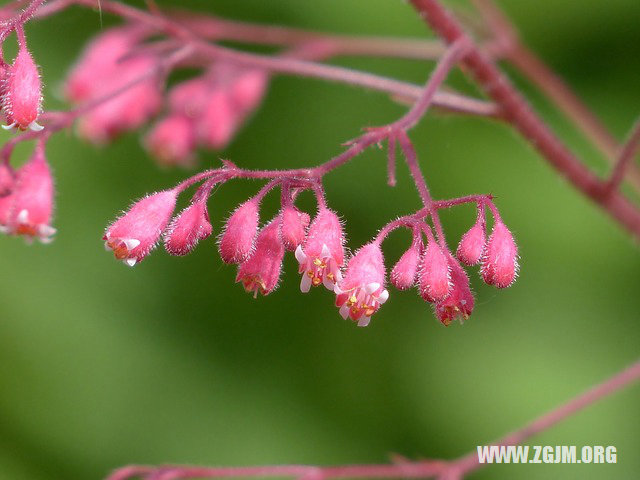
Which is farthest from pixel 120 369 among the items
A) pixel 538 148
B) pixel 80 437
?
pixel 538 148

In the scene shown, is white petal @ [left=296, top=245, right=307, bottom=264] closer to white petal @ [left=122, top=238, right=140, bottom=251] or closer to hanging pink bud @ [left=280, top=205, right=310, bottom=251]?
hanging pink bud @ [left=280, top=205, right=310, bottom=251]

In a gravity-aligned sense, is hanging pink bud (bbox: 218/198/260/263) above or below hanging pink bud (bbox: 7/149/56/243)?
below

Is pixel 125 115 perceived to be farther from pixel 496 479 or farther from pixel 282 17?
pixel 496 479

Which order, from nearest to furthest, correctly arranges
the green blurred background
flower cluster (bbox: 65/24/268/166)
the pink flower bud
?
1. the pink flower bud
2. flower cluster (bbox: 65/24/268/166)
3. the green blurred background

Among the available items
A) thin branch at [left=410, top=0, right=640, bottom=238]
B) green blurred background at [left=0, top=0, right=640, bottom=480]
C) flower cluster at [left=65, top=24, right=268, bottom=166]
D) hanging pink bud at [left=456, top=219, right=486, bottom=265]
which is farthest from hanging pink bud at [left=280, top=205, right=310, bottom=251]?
green blurred background at [left=0, top=0, right=640, bottom=480]

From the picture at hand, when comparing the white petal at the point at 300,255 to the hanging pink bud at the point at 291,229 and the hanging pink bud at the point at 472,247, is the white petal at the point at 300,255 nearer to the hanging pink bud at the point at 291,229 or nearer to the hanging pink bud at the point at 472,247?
the hanging pink bud at the point at 291,229

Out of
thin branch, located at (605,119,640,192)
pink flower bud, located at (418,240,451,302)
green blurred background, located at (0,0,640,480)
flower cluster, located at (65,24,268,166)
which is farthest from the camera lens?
green blurred background, located at (0,0,640,480)

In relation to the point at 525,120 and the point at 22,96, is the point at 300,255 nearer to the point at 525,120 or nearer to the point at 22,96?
the point at 22,96
